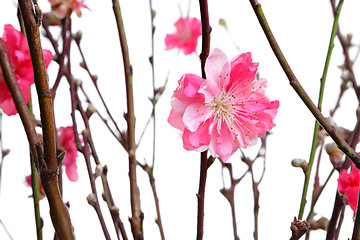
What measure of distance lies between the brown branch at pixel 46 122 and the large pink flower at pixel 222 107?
0.35ft

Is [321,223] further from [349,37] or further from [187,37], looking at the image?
[187,37]

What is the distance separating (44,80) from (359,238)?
234 mm

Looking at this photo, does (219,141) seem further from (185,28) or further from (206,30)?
(185,28)

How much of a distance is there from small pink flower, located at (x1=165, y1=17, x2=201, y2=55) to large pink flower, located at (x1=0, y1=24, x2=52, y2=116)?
1.86 ft

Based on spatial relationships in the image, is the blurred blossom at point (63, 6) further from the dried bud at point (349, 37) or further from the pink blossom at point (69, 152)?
the dried bud at point (349, 37)

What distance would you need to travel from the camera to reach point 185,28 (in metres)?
0.95

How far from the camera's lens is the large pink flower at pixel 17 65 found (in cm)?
40

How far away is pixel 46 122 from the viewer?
280 millimetres

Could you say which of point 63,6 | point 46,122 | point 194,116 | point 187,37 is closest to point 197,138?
point 194,116

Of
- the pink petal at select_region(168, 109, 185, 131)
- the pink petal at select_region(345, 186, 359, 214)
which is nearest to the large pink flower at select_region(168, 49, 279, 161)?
the pink petal at select_region(168, 109, 185, 131)

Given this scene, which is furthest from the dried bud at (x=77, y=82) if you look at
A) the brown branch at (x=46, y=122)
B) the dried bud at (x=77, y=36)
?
the brown branch at (x=46, y=122)

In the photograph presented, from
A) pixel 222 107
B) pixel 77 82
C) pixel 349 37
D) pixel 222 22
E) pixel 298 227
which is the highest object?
pixel 222 22

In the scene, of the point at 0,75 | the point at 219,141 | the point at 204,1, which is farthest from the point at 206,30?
the point at 0,75

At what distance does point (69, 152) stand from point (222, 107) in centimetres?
28
